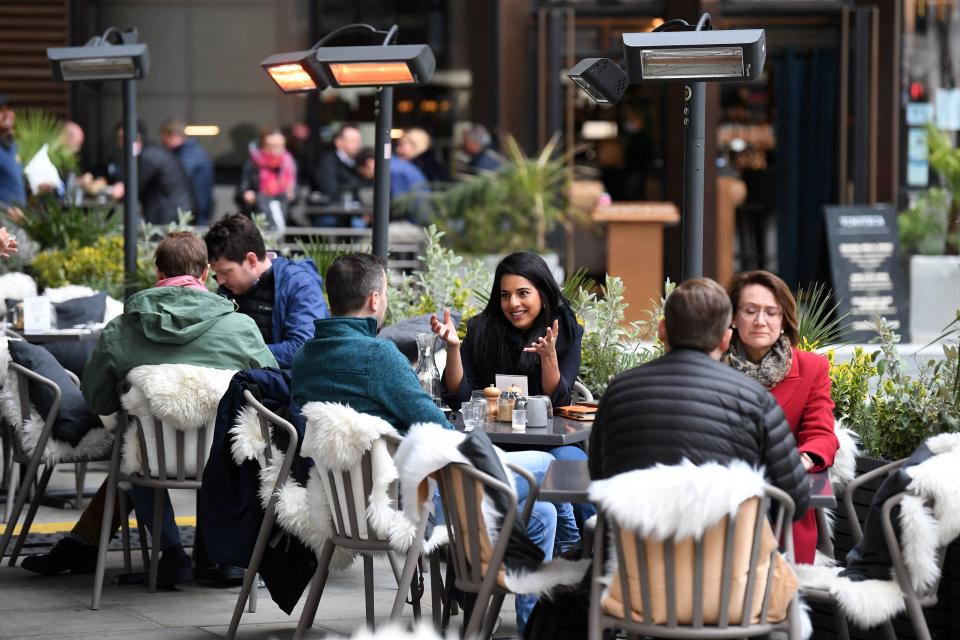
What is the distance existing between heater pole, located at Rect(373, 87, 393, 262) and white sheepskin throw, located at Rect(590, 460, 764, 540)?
3.49m

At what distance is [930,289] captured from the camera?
40.3 feet

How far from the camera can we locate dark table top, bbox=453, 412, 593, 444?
205 inches

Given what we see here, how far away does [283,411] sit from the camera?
553 centimetres

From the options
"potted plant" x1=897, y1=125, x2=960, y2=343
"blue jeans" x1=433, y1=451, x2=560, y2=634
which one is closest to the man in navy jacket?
"blue jeans" x1=433, y1=451, x2=560, y2=634

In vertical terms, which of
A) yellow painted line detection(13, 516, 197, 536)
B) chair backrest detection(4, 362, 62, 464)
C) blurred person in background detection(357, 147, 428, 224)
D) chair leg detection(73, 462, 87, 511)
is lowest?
yellow painted line detection(13, 516, 197, 536)

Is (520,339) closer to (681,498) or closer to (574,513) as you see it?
(574,513)

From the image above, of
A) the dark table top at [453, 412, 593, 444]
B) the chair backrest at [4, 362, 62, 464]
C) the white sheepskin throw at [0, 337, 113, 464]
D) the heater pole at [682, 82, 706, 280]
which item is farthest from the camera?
the white sheepskin throw at [0, 337, 113, 464]

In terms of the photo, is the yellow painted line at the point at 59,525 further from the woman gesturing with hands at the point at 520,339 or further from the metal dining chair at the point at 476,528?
the metal dining chair at the point at 476,528

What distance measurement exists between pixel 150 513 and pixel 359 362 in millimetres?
1692

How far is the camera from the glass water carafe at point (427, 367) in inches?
226

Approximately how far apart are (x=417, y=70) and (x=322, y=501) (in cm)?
227

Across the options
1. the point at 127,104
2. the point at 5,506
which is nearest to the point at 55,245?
the point at 127,104

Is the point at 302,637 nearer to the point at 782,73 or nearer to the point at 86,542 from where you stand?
the point at 86,542

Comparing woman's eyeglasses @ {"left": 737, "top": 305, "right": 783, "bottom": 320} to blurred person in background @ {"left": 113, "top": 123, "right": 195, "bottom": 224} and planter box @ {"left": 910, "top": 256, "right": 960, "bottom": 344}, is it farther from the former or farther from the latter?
blurred person in background @ {"left": 113, "top": 123, "right": 195, "bottom": 224}
